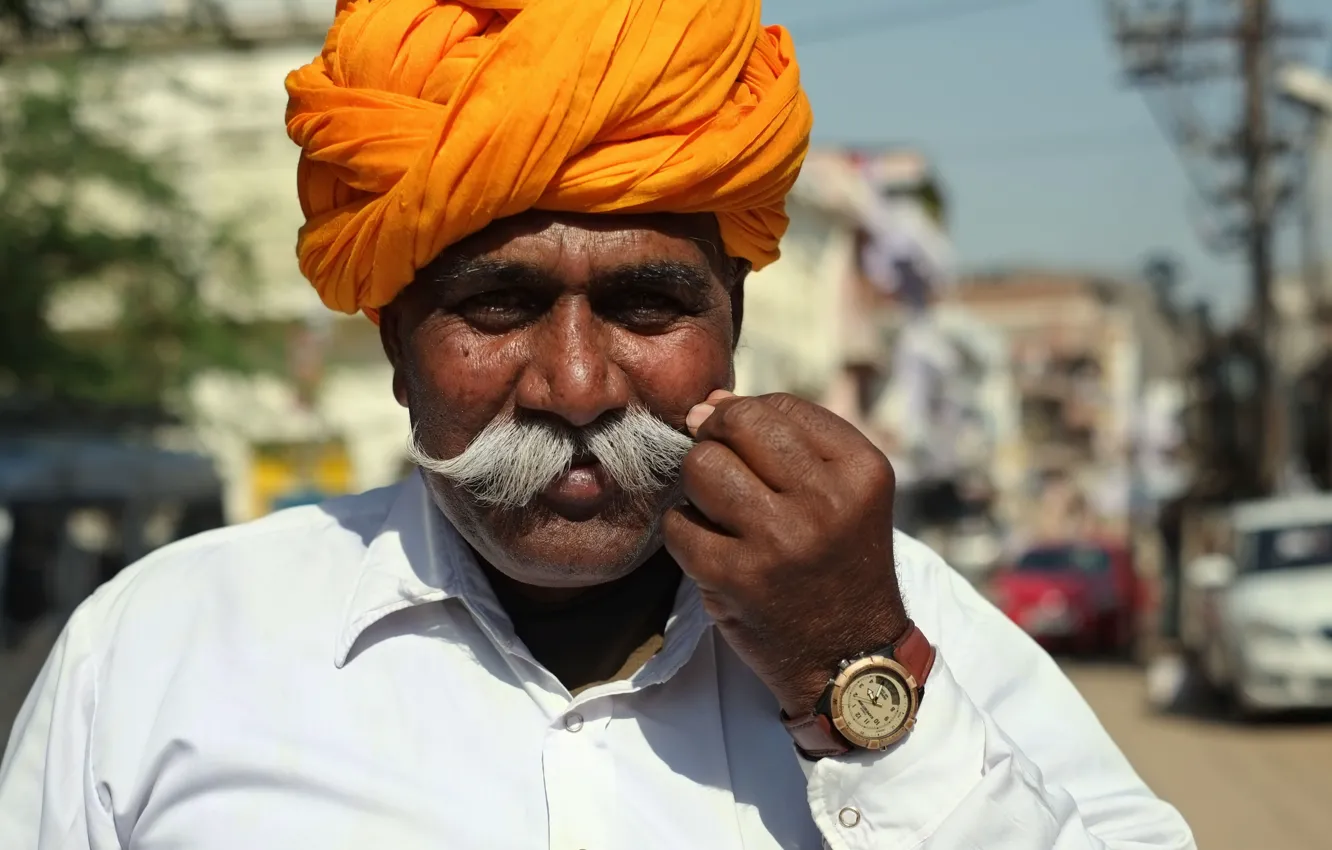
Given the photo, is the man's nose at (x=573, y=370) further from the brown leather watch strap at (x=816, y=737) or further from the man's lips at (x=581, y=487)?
the brown leather watch strap at (x=816, y=737)

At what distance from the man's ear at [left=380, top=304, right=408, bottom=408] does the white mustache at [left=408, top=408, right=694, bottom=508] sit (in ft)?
0.86

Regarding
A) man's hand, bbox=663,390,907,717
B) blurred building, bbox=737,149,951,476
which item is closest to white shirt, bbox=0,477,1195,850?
man's hand, bbox=663,390,907,717

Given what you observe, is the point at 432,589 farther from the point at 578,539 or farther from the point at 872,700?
the point at 872,700

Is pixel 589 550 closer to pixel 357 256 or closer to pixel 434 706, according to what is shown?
pixel 434 706

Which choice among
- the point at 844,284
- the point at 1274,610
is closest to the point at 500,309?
the point at 1274,610

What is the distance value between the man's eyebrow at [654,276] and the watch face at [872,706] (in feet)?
1.76

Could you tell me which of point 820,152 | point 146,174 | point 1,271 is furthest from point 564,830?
point 820,152

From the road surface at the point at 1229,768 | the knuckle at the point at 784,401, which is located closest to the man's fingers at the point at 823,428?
the knuckle at the point at 784,401

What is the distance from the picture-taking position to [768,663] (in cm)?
174

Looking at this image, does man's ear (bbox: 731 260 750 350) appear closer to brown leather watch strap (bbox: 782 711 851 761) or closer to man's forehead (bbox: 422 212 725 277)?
man's forehead (bbox: 422 212 725 277)

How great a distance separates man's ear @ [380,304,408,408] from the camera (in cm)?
213

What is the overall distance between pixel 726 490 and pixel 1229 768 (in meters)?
9.89

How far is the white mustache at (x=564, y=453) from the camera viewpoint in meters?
1.88

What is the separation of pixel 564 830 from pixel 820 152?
133ft
